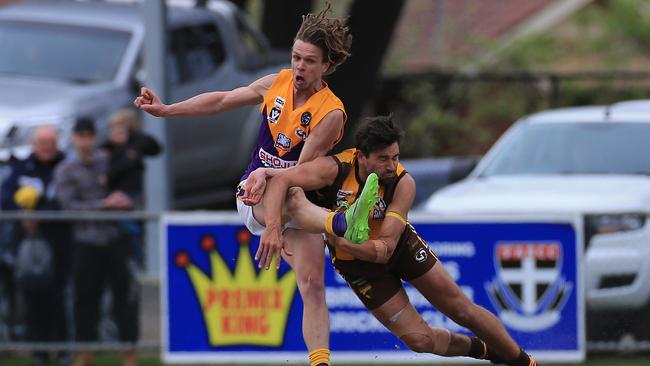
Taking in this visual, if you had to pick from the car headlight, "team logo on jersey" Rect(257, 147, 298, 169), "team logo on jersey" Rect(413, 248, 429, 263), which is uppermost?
"team logo on jersey" Rect(257, 147, 298, 169)

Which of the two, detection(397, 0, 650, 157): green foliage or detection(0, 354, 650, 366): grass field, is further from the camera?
detection(397, 0, 650, 157): green foliage

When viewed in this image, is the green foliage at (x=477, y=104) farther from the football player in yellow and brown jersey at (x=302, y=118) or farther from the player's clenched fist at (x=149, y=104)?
the player's clenched fist at (x=149, y=104)

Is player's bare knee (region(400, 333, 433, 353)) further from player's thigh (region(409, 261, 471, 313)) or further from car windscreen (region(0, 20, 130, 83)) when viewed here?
car windscreen (region(0, 20, 130, 83))

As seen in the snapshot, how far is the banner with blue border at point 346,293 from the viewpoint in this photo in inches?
419

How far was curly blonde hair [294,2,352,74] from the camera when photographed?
23.9 ft

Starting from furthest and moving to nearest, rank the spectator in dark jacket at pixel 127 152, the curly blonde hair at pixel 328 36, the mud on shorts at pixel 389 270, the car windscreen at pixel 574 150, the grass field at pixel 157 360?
the spectator in dark jacket at pixel 127 152
the car windscreen at pixel 574 150
the grass field at pixel 157 360
the mud on shorts at pixel 389 270
the curly blonde hair at pixel 328 36

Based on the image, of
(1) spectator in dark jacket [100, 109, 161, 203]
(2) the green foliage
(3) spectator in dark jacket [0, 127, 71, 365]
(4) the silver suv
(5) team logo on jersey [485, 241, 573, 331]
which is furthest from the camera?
(2) the green foliage

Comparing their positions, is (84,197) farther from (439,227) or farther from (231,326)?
(439,227)

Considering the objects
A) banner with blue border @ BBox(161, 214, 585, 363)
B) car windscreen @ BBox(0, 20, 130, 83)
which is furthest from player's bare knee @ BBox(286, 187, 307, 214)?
car windscreen @ BBox(0, 20, 130, 83)

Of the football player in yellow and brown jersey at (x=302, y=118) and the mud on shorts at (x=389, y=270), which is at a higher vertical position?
the football player in yellow and brown jersey at (x=302, y=118)

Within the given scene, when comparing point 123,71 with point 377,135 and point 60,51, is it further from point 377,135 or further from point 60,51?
point 377,135

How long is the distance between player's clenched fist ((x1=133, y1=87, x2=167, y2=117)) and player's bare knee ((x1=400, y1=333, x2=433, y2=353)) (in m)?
1.82

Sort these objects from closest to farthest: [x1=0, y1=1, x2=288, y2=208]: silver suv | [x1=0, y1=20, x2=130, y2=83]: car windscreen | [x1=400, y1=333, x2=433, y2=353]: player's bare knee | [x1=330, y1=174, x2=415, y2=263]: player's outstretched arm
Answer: [x1=330, y1=174, x2=415, y2=263]: player's outstretched arm → [x1=400, y1=333, x2=433, y2=353]: player's bare knee → [x1=0, y1=1, x2=288, y2=208]: silver suv → [x1=0, y1=20, x2=130, y2=83]: car windscreen

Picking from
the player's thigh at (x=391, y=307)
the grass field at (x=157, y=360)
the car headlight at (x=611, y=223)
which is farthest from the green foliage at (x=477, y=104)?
the player's thigh at (x=391, y=307)
